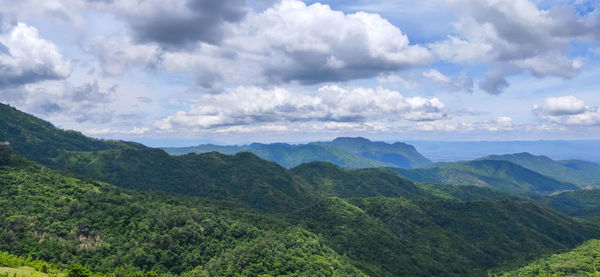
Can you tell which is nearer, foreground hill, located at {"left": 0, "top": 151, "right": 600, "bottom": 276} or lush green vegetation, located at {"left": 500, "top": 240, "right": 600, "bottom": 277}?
foreground hill, located at {"left": 0, "top": 151, "right": 600, "bottom": 276}

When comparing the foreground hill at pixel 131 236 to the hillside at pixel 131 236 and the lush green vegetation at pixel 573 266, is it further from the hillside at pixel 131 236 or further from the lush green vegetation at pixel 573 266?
the lush green vegetation at pixel 573 266

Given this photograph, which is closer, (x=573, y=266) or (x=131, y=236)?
(x=131, y=236)

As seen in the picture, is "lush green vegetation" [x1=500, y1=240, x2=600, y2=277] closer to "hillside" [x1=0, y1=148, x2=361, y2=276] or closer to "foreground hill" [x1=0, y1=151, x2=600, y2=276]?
"foreground hill" [x1=0, y1=151, x2=600, y2=276]

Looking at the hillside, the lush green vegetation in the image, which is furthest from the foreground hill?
the lush green vegetation

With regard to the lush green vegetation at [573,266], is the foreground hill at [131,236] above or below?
above

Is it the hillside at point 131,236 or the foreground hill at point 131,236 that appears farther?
the foreground hill at point 131,236

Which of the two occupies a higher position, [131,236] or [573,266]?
[131,236]

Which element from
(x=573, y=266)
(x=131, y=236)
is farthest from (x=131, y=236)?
(x=573, y=266)

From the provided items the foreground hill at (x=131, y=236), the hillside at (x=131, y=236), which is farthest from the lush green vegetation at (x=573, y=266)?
the hillside at (x=131, y=236)

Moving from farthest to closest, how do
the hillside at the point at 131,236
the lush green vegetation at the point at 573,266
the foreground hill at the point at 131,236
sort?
the lush green vegetation at the point at 573,266
the foreground hill at the point at 131,236
the hillside at the point at 131,236

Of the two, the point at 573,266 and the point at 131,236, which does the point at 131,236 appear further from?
the point at 573,266

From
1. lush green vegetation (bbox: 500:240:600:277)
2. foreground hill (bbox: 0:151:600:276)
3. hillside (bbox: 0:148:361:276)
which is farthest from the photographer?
lush green vegetation (bbox: 500:240:600:277)

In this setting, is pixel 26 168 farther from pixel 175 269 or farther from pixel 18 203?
pixel 175 269
